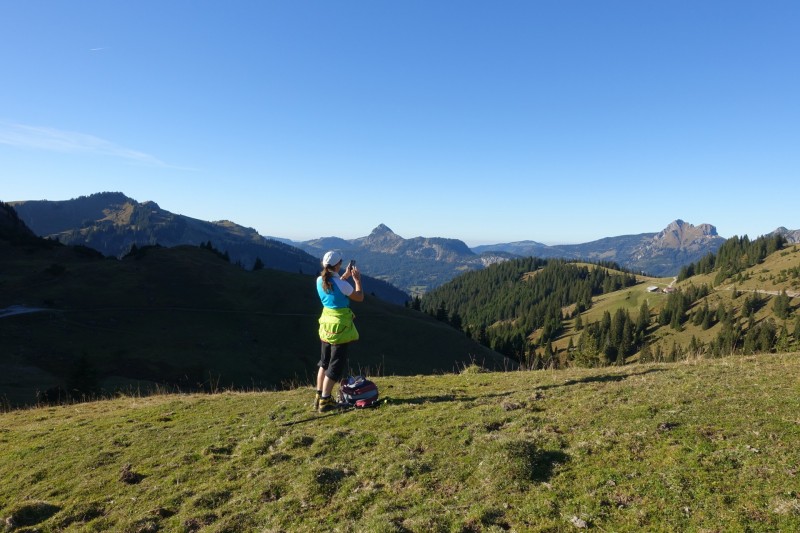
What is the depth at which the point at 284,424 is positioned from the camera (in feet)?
38.5

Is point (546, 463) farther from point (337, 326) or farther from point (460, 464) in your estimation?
point (337, 326)

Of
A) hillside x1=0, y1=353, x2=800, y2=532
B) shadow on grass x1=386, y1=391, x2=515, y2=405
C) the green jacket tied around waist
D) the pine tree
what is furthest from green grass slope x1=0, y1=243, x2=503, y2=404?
the pine tree

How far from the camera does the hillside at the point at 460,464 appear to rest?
612cm

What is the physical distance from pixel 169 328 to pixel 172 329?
1.96ft

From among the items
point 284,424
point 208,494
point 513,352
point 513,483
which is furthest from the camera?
point 513,352

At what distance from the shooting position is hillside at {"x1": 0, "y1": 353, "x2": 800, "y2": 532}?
612 centimetres

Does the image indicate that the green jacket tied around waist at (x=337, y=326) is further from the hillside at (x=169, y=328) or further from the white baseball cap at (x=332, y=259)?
the hillside at (x=169, y=328)

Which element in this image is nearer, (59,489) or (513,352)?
(59,489)

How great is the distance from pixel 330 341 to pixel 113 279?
90.9 m

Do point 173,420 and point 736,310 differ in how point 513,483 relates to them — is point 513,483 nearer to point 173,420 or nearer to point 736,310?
point 173,420

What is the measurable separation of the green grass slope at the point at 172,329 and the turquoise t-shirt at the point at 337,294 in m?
25.2

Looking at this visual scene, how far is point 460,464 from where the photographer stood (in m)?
8.12

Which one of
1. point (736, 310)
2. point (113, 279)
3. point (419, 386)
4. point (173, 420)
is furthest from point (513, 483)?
point (736, 310)

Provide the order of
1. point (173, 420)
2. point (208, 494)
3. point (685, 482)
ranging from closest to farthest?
point (685, 482) → point (208, 494) → point (173, 420)
